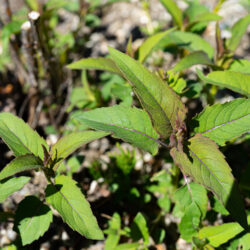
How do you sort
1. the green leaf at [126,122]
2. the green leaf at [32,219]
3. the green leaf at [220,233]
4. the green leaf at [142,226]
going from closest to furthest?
the green leaf at [126,122], the green leaf at [32,219], the green leaf at [220,233], the green leaf at [142,226]

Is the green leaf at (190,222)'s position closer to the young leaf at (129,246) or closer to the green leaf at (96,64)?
the young leaf at (129,246)

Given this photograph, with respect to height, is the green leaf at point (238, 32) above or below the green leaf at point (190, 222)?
above

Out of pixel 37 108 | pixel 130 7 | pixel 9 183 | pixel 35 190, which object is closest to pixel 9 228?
pixel 35 190

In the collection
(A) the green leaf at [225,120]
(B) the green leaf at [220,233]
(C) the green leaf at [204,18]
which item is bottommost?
(B) the green leaf at [220,233]

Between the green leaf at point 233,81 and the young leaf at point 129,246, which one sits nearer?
the green leaf at point 233,81

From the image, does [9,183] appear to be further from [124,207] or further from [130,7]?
[130,7]

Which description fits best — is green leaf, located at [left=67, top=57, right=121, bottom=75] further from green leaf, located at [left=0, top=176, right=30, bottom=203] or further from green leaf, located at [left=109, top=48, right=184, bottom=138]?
green leaf, located at [left=0, top=176, right=30, bottom=203]

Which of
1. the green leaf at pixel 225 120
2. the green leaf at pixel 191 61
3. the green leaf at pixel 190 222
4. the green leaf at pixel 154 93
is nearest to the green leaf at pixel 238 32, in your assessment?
the green leaf at pixel 191 61
